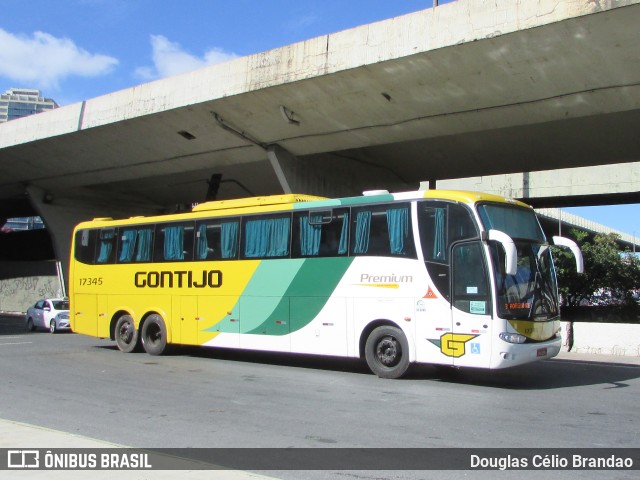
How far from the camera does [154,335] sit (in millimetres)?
16078

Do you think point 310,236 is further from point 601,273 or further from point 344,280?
point 601,273

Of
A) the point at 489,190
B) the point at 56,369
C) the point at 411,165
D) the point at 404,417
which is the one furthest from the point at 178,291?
the point at 489,190

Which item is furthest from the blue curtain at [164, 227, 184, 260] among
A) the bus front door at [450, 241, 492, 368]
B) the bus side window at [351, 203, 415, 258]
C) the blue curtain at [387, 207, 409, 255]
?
the bus front door at [450, 241, 492, 368]

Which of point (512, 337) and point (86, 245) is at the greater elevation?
point (86, 245)

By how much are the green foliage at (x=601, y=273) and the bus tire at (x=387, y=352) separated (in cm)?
1387

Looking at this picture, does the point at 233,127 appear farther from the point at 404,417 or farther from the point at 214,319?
the point at 404,417

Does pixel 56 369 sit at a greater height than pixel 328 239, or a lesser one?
lesser

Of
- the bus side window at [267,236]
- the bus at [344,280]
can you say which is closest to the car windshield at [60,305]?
the bus at [344,280]

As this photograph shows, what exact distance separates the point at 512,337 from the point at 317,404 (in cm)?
348

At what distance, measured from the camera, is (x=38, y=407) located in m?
8.79

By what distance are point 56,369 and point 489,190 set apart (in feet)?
72.8

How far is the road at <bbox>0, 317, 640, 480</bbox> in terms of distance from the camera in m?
7.14

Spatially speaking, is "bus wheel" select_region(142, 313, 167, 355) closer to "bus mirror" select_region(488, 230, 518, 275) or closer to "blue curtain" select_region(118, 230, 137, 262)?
"blue curtain" select_region(118, 230, 137, 262)

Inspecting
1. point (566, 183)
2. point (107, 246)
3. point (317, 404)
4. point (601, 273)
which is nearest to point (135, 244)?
point (107, 246)
